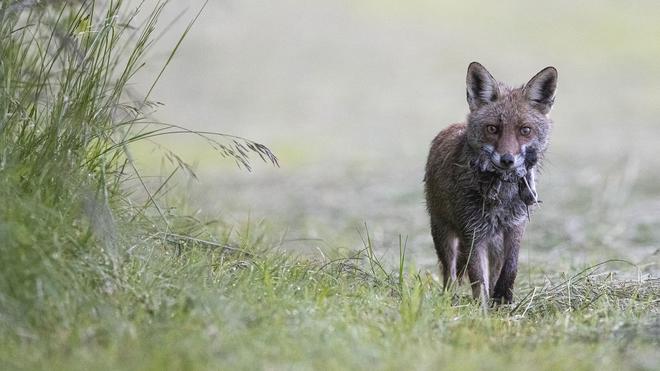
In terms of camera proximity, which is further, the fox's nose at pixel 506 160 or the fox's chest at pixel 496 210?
the fox's chest at pixel 496 210

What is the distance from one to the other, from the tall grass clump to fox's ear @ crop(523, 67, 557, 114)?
7.00 ft

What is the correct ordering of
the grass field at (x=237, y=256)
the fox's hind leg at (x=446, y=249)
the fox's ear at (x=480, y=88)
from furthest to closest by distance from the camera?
the fox's hind leg at (x=446, y=249), the fox's ear at (x=480, y=88), the grass field at (x=237, y=256)

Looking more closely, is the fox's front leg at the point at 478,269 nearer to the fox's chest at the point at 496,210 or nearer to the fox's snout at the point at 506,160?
the fox's chest at the point at 496,210

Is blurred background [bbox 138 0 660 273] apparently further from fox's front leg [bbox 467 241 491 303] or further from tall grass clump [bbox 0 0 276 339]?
tall grass clump [bbox 0 0 276 339]

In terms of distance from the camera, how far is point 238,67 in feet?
78.4

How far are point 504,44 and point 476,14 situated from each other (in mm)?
2726

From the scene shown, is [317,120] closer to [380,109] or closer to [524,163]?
[380,109]

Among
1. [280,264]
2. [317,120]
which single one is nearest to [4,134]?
[280,264]

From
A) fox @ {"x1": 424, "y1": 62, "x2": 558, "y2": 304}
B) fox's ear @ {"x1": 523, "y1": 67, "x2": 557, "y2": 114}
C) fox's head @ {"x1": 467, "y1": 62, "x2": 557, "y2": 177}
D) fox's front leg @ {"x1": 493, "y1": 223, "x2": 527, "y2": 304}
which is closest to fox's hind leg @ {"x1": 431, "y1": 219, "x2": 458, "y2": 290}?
fox @ {"x1": 424, "y1": 62, "x2": 558, "y2": 304}

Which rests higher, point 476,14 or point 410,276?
point 476,14

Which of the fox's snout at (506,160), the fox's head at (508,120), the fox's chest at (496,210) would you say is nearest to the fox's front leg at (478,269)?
the fox's chest at (496,210)

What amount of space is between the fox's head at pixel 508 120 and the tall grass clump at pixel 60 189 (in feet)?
5.76

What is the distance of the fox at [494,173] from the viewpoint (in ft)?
20.7

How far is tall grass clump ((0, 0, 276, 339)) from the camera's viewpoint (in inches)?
172
